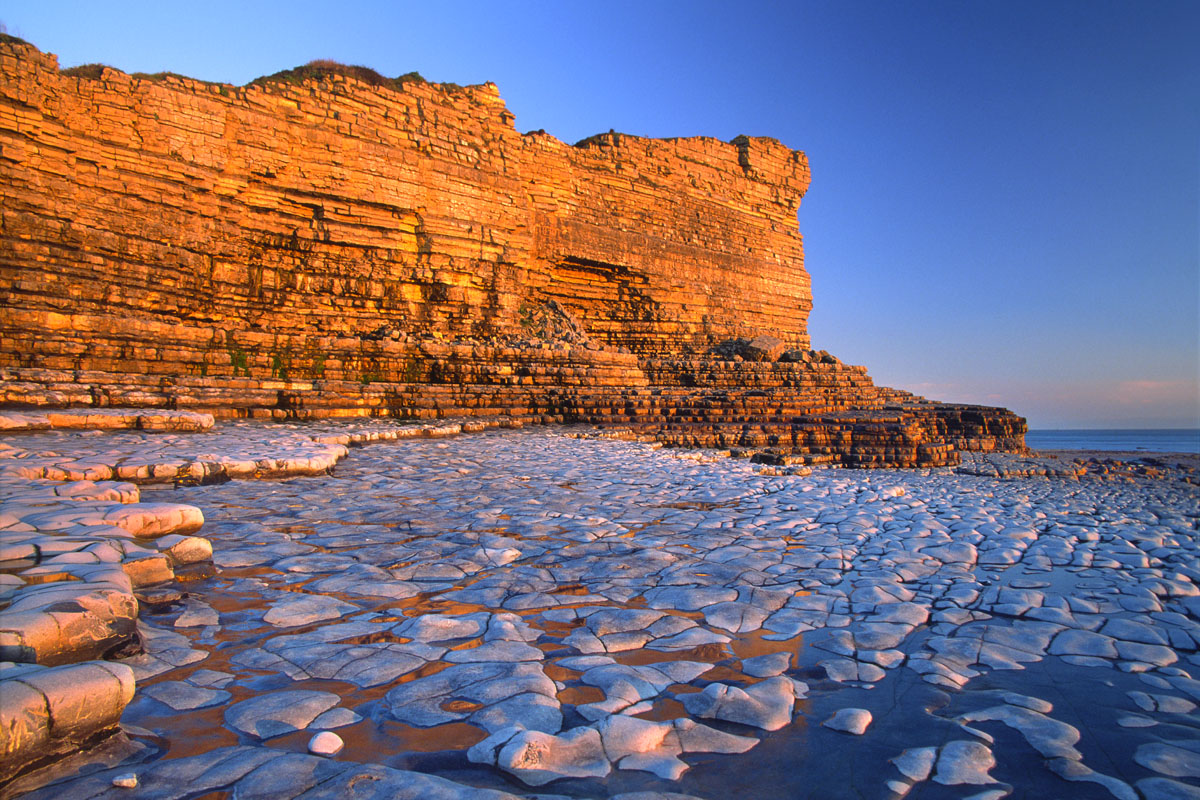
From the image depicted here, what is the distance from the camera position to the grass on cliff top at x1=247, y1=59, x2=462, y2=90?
13734mm

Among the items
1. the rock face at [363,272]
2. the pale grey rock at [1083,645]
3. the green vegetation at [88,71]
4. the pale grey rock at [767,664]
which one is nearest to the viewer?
the pale grey rock at [767,664]

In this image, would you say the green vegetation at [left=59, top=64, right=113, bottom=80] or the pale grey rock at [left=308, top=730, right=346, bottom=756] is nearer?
the pale grey rock at [left=308, top=730, right=346, bottom=756]

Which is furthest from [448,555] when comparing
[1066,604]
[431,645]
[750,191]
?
[750,191]

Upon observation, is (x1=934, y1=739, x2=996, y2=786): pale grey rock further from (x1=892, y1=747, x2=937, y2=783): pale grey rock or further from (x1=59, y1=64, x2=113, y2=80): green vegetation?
(x1=59, y1=64, x2=113, y2=80): green vegetation

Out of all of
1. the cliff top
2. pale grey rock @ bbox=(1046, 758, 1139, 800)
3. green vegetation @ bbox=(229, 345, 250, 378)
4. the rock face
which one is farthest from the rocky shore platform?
the cliff top

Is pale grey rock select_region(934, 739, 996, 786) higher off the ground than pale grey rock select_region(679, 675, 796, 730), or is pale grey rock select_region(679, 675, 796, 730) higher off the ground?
pale grey rock select_region(934, 739, 996, 786)

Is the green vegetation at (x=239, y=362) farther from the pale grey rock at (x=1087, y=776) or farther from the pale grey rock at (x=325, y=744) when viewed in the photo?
the pale grey rock at (x=1087, y=776)

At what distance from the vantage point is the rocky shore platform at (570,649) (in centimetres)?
121

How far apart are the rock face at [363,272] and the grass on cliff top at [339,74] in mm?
133

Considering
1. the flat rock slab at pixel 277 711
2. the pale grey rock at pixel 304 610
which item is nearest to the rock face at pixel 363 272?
the pale grey rock at pixel 304 610

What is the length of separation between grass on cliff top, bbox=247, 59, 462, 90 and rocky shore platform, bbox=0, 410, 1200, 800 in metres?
12.9

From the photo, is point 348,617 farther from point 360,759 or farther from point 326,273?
point 326,273

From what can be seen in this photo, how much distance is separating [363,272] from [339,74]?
15.3ft

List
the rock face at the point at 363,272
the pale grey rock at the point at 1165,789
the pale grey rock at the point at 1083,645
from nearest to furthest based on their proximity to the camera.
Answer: the pale grey rock at the point at 1165,789 → the pale grey rock at the point at 1083,645 → the rock face at the point at 363,272
